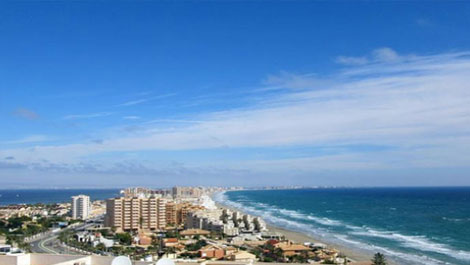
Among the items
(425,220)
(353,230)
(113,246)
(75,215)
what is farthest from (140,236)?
(425,220)

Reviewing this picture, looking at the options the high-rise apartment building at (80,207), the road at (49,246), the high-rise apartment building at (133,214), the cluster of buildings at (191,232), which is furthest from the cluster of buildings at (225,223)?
the high-rise apartment building at (80,207)

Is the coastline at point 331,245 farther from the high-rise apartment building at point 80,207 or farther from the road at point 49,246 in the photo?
the high-rise apartment building at point 80,207

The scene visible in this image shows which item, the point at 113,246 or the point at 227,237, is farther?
the point at 227,237

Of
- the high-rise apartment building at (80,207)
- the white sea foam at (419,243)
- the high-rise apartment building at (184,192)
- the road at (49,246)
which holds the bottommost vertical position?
the white sea foam at (419,243)

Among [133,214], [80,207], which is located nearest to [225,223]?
[133,214]

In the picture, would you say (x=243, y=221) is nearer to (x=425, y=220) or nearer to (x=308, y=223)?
(x=308, y=223)

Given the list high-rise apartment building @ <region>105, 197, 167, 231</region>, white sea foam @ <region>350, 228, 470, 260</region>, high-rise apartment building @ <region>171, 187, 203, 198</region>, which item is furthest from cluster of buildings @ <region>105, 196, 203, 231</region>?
high-rise apartment building @ <region>171, 187, 203, 198</region>

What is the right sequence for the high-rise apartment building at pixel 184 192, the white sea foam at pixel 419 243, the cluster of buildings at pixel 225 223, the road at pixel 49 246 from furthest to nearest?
the high-rise apartment building at pixel 184 192
the cluster of buildings at pixel 225 223
the white sea foam at pixel 419 243
the road at pixel 49 246

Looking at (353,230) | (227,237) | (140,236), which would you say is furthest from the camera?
(353,230)
